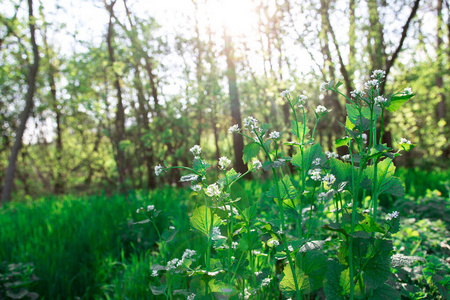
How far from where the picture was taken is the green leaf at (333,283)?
1017 mm

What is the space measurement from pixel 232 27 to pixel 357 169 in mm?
4616

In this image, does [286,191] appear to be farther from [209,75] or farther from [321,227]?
[209,75]

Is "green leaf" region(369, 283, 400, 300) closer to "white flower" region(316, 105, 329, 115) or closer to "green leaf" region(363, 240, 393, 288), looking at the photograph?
"green leaf" region(363, 240, 393, 288)

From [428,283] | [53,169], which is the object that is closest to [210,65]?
[428,283]

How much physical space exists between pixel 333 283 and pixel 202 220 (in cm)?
50

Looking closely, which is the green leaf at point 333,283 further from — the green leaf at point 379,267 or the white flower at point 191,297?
the white flower at point 191,297

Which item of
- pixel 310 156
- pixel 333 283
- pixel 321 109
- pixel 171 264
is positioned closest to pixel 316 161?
pixel 310 156

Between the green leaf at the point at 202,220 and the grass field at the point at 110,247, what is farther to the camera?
the grass field at the point at 110,247

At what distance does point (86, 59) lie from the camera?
6.56 meters

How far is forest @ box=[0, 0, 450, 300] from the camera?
3.39 ft

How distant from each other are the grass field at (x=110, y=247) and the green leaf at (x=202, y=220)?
23 centimetres

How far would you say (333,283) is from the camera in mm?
1031

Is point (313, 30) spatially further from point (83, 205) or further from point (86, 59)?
point (86, 59)

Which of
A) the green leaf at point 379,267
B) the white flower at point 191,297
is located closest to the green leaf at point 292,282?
the green leaf at point 379,267
